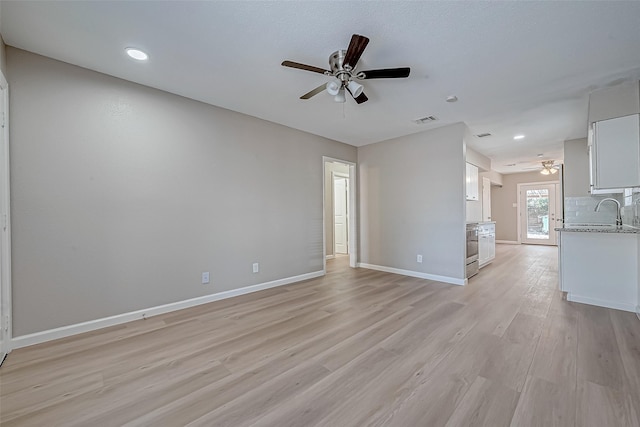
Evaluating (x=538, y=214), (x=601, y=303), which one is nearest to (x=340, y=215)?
(x=601, y=303)

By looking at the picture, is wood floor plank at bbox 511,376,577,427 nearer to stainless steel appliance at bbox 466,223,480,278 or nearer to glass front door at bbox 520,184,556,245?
stainless steel appliance at bbox 466,223,480,278

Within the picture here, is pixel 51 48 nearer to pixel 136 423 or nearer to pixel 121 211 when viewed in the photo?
pixel 121 211

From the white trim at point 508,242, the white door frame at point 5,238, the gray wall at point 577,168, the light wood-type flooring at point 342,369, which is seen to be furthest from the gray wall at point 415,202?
the white trim at point 508,242

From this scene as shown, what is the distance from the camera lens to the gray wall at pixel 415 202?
14.0 ft

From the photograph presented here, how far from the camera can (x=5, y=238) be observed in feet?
7.15

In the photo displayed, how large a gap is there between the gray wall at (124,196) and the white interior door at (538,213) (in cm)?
929

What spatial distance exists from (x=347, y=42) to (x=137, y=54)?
6.19ft

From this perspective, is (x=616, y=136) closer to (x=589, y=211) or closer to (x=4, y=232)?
(x=589, y=211)

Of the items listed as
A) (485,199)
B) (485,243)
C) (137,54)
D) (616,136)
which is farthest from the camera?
(485,199)

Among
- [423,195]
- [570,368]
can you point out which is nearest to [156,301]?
[570,368]

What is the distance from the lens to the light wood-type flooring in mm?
1515

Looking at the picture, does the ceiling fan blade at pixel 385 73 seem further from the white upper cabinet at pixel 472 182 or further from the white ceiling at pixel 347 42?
the white upper cabinet at pixel 472 182

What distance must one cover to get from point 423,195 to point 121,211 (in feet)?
14.2

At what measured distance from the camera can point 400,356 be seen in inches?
83.3
